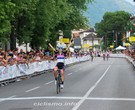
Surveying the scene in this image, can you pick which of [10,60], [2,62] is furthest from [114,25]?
[2,62]

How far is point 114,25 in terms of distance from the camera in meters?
171

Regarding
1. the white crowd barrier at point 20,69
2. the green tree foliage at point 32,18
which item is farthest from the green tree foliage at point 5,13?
the white crowd barrier at point 20,69

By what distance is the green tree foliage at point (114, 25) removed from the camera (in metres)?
168

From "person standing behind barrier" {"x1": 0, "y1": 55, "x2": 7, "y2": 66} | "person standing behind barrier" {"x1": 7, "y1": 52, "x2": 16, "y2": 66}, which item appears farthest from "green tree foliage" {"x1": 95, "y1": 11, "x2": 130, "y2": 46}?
"person standing behind barrier" {"x1": 0, "y1": 55, "x2": 7, "y2": 66}

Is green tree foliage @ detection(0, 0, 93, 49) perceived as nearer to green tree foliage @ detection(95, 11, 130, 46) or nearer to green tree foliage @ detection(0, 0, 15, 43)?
green tree foliage @ detection(0, 0, 15, 43)

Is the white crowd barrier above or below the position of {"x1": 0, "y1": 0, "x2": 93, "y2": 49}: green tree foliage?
below

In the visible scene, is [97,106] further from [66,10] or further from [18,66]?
[66,10]

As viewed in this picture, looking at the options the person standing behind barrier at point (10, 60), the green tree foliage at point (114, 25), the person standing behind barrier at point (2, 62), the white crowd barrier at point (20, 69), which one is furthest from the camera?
the green tree foliage at point (114, 25)

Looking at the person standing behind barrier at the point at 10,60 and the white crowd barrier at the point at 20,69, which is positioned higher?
the person standing behind barrier at the point at 10,60

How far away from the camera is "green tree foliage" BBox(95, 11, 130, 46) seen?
168125 mm

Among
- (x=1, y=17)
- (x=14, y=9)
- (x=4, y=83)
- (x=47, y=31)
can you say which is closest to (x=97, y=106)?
(x=4, y=83)

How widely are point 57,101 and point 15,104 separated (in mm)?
1505

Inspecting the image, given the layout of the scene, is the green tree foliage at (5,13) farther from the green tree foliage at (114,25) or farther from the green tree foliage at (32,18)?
the green tree foliage at (114,25)

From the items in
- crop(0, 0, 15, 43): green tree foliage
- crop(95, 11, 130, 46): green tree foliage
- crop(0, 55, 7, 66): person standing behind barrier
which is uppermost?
crop(95, 11, 130, 46): green tree foliage
